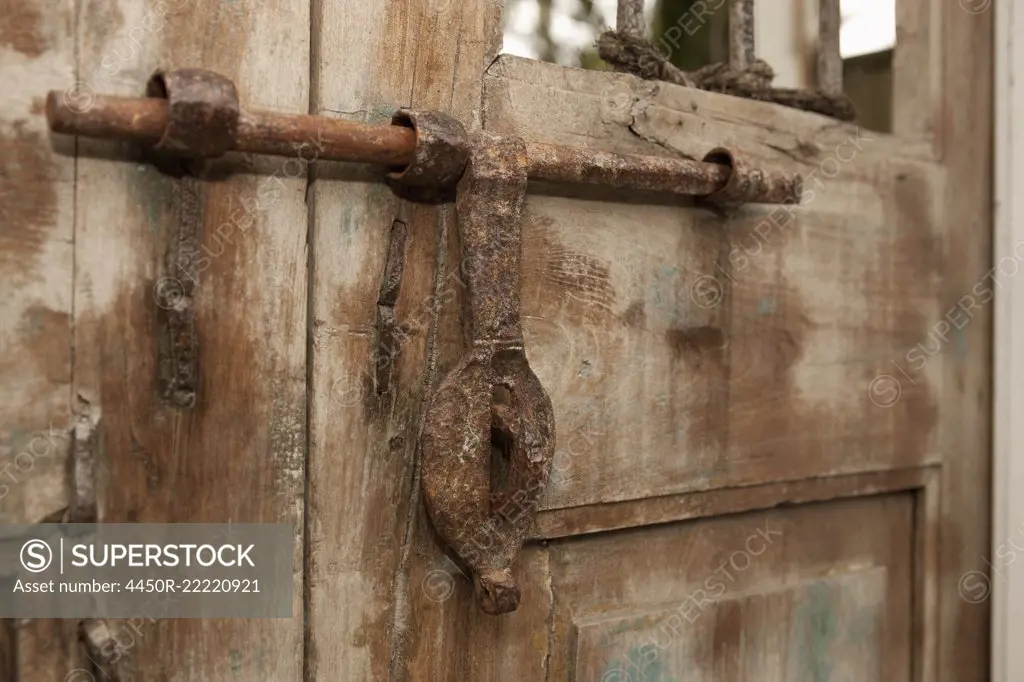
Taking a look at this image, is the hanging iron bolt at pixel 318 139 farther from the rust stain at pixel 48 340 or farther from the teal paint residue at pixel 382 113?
the rust stain at pixel 48 340

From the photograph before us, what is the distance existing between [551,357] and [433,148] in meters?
0.25

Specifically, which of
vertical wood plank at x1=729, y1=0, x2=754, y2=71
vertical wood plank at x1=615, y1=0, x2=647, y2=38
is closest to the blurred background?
vertical wood plank at x1=729, y1=0, x2=754, y2=71

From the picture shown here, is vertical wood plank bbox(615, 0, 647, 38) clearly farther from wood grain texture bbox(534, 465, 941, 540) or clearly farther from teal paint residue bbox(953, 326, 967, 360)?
teal paint residue bbox(953, 326, 967, 360)

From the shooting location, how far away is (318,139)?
0.67m

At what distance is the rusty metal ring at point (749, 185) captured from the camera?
893 mm

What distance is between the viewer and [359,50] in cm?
76

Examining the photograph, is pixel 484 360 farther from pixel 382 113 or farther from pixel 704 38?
pixel 704 38

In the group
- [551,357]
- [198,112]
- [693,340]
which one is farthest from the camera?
[693,340]

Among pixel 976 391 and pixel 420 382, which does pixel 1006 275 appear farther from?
pixel 420 382

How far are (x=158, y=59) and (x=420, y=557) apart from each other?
0.48 meters

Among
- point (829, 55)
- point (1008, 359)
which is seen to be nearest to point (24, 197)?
point (829, 55)

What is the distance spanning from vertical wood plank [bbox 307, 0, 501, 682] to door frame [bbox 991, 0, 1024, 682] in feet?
2.67

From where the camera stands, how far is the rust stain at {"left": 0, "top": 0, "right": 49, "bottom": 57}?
63 centimetres

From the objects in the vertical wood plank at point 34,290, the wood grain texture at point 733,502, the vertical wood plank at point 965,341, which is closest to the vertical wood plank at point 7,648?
the vertical wood plank at point 34,290
